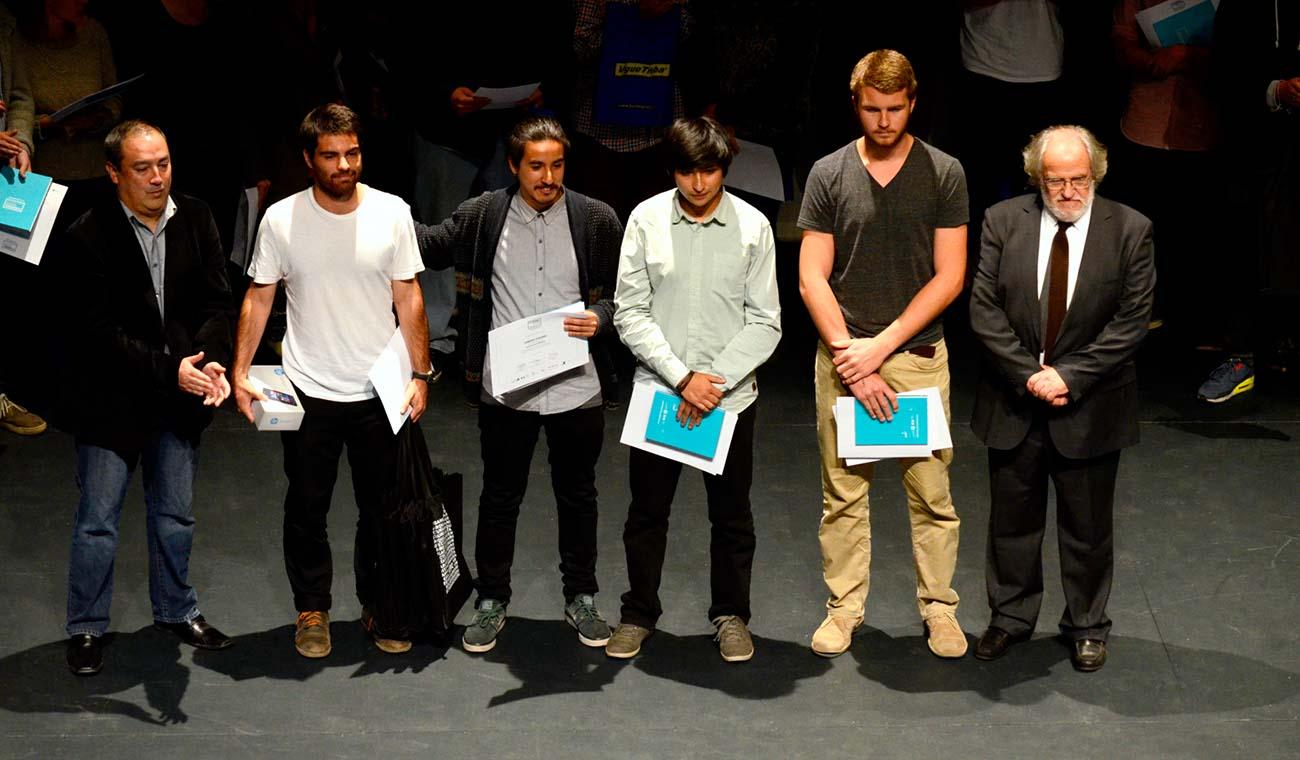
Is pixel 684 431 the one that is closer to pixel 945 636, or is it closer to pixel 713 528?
pixel 713 528

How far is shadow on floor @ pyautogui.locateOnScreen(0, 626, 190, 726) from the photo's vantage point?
4348 millimetres

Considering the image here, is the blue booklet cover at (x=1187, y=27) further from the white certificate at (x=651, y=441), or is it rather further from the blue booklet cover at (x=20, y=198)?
the blue booklet cover at (x=20, y=198)

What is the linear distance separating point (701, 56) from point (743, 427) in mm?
2295

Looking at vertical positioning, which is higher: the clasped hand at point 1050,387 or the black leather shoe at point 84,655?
the clasped hand at point 1050,387

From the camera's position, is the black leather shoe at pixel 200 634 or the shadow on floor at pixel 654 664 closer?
the shadow on floor at pixel 654 664

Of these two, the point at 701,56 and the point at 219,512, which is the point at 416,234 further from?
the point at 701,56

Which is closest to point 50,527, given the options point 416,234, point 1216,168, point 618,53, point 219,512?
point 219,512

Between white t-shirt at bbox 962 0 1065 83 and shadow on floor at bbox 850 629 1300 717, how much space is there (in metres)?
2.73

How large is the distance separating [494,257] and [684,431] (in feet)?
2.23

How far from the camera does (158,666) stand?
456 centimetres

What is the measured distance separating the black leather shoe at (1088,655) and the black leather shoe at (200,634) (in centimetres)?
231

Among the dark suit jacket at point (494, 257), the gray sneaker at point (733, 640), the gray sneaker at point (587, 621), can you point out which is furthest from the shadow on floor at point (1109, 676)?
the dark suit jacket at point (494, 257)

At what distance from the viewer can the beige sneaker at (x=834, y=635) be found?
4.60 meters

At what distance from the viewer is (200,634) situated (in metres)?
4.65
